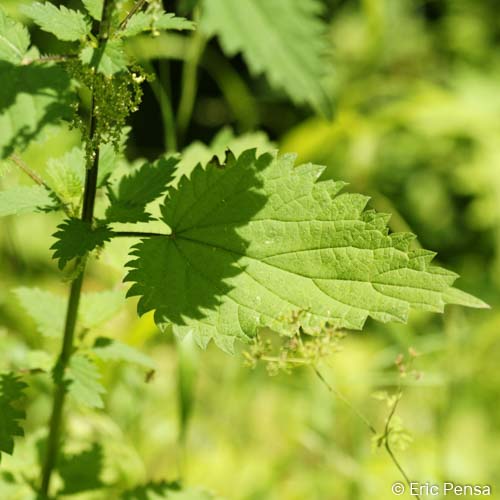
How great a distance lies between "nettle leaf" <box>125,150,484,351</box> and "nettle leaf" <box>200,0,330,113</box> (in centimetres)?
91

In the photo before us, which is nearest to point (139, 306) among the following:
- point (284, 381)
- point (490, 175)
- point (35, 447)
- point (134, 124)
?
point (35, 447)

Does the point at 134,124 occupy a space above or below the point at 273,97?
below

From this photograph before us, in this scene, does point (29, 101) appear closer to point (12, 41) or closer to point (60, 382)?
point (12, 41)

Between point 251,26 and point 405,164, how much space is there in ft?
6.67

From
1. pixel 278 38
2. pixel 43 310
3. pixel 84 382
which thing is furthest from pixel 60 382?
pixel 278 38

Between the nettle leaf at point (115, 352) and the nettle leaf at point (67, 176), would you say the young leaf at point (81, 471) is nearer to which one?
the nettle leaf at point (115, 352)

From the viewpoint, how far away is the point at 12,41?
47.1 inches

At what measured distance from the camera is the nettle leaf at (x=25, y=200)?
3.88 feet

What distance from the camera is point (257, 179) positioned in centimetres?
130

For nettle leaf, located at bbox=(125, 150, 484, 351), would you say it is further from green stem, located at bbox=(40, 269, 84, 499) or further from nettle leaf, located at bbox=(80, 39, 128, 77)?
nettle leaf, located at bbox=(80, 39, 128, 77)

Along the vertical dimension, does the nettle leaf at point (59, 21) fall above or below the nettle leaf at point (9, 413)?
above

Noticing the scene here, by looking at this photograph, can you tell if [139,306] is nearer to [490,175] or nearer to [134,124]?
[490,175]

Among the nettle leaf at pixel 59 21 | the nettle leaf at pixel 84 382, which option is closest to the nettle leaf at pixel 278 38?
the nettle leaf at pixel 59 21

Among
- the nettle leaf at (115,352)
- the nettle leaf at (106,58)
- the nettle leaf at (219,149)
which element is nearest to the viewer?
the nettle leaf at (106,58)
